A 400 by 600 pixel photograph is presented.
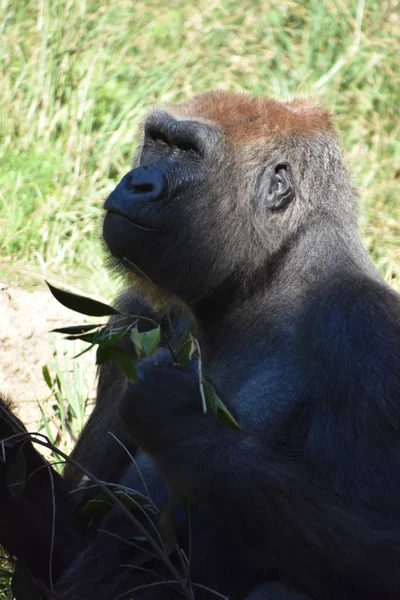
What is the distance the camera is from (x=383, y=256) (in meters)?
6.55

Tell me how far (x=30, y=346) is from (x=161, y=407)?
278 centimetres

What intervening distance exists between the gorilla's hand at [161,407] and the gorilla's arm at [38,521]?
21.1 inches

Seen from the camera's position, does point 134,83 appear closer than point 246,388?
No

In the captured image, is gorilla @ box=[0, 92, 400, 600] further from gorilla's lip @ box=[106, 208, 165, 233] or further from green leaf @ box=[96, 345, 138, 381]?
green leaf @ box=[96, 345, 138, 381]

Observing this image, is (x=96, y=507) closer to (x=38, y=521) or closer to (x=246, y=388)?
(x=38, y=521)

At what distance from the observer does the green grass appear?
6.73 m

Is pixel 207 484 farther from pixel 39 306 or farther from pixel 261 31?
pixel 261 31

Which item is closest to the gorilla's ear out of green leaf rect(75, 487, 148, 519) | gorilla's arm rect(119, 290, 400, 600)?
gorilla's arm rect(119, 290, 400, 600)

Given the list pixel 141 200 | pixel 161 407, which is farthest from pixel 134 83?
pixel 161 407

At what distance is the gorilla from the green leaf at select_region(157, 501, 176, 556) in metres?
0.06

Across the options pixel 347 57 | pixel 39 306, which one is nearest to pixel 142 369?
pixel 39 306

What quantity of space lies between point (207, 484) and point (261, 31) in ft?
18.0

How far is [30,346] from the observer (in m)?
5.73

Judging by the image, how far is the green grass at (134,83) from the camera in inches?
265
